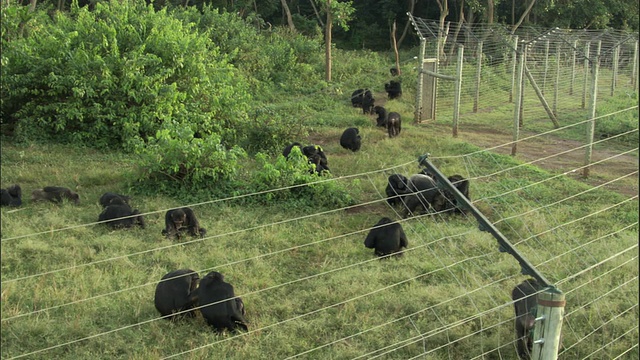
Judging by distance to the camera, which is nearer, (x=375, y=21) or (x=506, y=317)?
(x=506, y=317)

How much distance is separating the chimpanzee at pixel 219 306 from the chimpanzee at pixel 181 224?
2090mm

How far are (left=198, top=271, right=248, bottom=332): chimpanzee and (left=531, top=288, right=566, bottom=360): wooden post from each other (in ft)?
8.81

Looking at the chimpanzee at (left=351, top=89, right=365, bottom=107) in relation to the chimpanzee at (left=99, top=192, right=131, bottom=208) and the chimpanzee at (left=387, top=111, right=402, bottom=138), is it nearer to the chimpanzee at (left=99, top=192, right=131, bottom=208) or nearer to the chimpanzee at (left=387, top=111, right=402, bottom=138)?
the chimpanzee at (left=387, top=111, right=402, bottom=138)

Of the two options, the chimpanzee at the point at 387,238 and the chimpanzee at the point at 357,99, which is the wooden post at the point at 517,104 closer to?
the chimpanzee at the point at 387,238

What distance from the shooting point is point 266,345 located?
5246mm

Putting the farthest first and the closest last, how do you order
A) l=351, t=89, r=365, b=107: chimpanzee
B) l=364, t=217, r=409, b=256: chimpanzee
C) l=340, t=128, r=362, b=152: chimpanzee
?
1. l=351, t=89, r=365, b=107: chimpanzee
2. l=340, t=128, r=362, b=152: chimpanzee
3. l=364, t=217, r=409, b=256: chimpanzee

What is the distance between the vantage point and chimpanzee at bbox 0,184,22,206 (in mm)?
8539

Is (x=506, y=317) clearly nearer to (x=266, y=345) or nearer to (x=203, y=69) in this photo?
(x=266, y=345)

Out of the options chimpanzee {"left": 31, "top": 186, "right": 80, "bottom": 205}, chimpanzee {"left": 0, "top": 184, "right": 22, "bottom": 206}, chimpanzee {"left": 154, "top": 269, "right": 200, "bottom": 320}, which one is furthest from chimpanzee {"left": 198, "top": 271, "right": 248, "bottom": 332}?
chimpanzee {"left": 0, "top": 184, "right": 22, "bottom": 206}

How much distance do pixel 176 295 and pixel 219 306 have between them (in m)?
0.45

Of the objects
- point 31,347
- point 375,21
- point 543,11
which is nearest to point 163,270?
point 31,347

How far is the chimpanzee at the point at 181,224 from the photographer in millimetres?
7547

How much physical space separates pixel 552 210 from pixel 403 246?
2771 millimetres

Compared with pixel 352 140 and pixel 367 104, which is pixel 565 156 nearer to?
pixel 352 140
